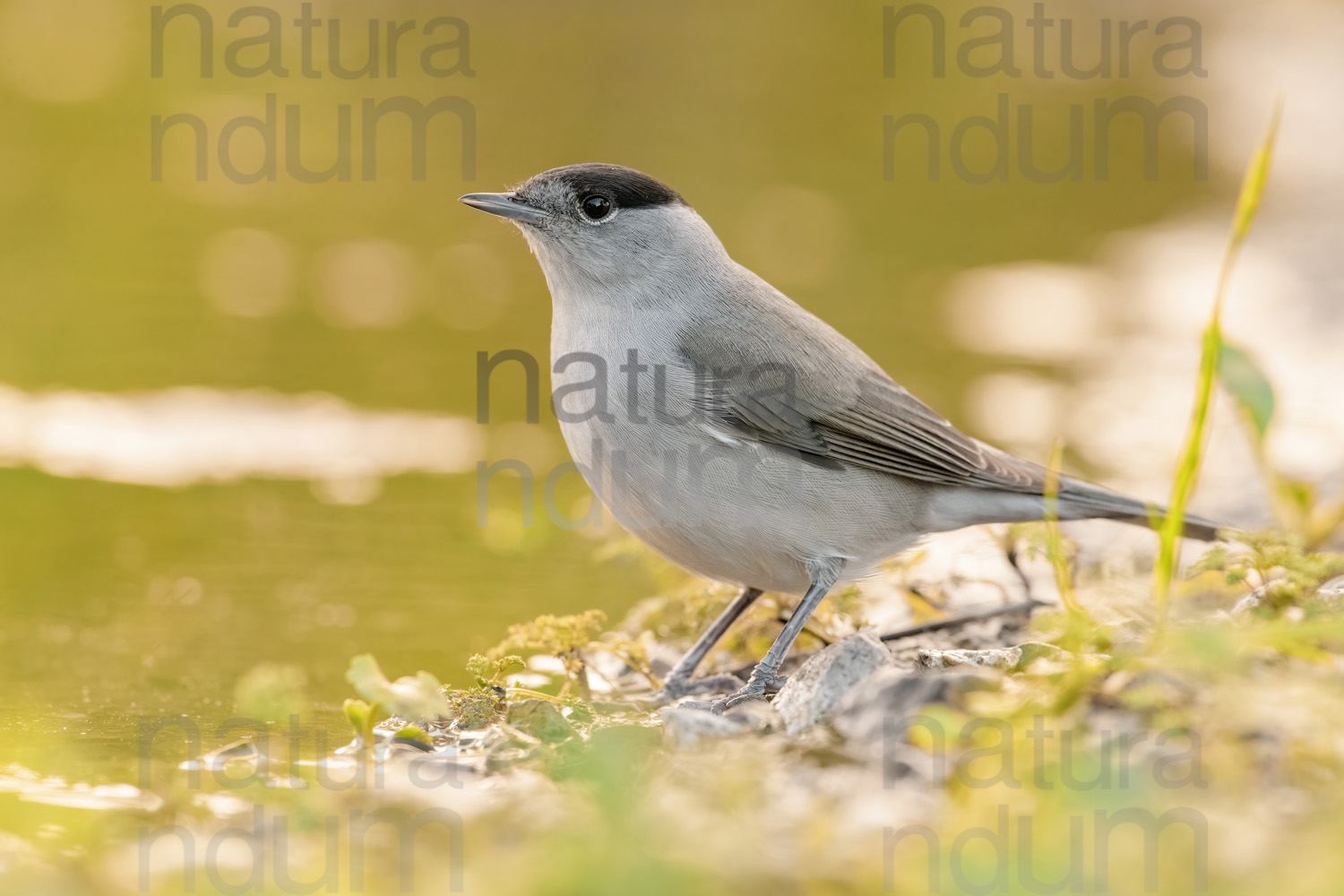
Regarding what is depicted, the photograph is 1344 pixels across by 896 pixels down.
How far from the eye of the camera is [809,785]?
9.30ft

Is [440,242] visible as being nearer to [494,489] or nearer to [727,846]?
[494,489]

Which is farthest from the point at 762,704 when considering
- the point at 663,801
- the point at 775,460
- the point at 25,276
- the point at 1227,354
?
the point at 25,276

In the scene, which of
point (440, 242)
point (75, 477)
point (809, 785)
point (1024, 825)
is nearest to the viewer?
point (1024, 825)

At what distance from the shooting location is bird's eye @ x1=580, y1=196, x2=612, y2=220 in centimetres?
456

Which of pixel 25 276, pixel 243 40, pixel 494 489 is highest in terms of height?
pixel 243 40

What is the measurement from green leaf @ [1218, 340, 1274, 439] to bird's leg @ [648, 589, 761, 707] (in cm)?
172

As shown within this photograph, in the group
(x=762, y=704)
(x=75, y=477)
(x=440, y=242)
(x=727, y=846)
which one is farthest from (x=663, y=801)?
(x=440, y=242)

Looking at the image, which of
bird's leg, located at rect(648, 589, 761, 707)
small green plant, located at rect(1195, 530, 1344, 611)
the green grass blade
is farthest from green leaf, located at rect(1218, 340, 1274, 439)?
bird's leg, located at rect(648, 589, 761, 707)

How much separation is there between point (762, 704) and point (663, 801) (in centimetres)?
112

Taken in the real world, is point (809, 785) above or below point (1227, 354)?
below

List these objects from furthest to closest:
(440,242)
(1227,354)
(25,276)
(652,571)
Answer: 1. (440,242)
2. (25,276)
3. (652,571)
4. (1227,354)

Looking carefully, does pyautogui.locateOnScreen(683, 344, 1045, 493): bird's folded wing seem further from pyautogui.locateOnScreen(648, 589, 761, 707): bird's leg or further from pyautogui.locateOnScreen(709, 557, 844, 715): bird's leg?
pyautogui.locateOnScreen(648, 589, 761, 707): bird's leg

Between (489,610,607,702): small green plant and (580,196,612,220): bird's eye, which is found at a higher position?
(580,196,612,220): bird's eye

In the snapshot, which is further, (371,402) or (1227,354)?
(371,402)
